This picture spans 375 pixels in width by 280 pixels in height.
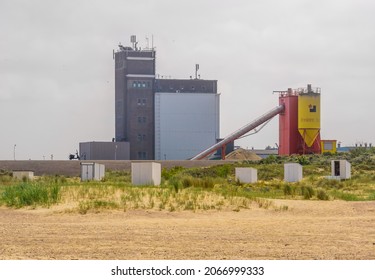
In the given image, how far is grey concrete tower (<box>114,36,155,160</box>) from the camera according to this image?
264ft

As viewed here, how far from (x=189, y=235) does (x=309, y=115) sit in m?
60.3

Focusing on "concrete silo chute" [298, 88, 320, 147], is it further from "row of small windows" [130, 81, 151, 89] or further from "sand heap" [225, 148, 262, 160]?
"row of small windows" [130, 81, 151, 89]

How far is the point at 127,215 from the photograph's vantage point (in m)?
21.6

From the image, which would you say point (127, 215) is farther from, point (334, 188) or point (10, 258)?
point (334, 188)

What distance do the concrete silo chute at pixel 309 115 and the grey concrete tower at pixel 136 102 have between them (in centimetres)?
1496

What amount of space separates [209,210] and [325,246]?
352 inches

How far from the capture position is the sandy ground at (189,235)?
531 inches

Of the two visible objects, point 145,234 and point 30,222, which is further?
point 30,222

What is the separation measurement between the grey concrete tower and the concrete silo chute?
589 inches

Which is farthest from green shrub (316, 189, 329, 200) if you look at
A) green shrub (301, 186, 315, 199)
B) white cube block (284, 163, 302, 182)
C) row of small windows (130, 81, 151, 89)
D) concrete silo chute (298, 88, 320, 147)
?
row of small windows (130, 81, 151, 89)

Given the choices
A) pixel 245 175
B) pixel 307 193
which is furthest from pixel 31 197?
pixel 245 175

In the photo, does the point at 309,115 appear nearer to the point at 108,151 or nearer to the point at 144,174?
the point at 108,151

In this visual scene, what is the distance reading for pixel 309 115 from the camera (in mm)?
75312
